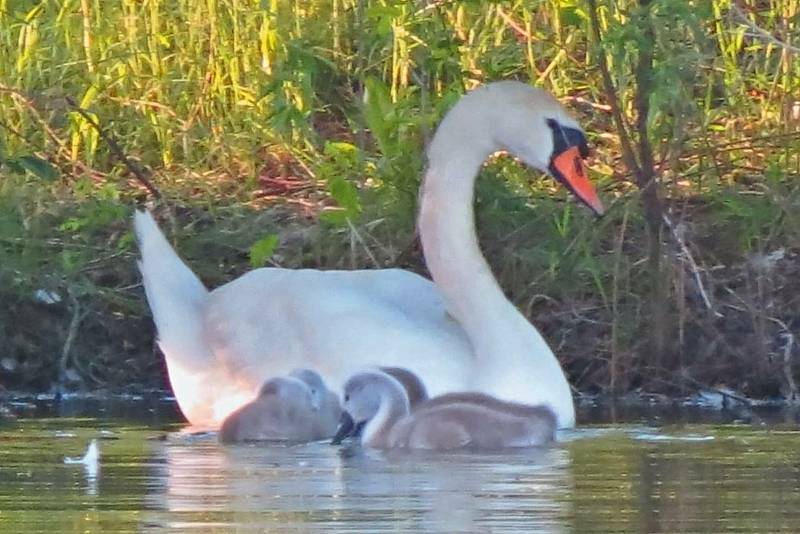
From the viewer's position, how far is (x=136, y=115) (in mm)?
11641

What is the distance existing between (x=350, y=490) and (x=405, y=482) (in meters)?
0.24

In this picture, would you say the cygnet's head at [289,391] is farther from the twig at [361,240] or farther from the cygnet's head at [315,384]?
the twig at [361,240]

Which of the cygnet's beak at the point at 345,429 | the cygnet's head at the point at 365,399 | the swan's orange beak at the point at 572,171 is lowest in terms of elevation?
the cygnet's beak at the point at 345,429

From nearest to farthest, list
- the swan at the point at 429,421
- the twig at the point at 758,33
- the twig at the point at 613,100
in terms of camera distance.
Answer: the swan at the point at 429,421 → the twig at the point at 758,33 → the twig at the point at 613,100

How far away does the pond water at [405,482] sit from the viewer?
5.71 metres

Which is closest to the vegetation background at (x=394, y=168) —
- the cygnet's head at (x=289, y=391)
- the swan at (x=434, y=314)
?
the swan at (x=434, y=314)

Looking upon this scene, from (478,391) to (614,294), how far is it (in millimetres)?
1342

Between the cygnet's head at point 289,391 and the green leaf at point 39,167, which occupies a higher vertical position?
the green leaf at point 39,167

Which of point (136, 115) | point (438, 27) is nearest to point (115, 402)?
point (438, 27)

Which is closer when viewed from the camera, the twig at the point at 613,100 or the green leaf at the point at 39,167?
the green leaf at the point at 39,167

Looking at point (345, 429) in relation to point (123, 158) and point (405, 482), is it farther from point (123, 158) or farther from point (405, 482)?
point (123, 158)

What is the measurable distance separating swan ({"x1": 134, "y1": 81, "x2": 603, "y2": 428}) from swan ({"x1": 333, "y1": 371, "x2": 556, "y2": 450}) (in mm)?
167

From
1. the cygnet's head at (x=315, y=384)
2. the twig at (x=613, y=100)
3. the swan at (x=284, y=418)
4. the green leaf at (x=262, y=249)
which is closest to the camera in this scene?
the swan at (x=284, y=418)

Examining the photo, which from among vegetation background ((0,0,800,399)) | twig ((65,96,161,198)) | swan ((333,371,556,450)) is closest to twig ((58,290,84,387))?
vegetation background ((0,0,800,399))
